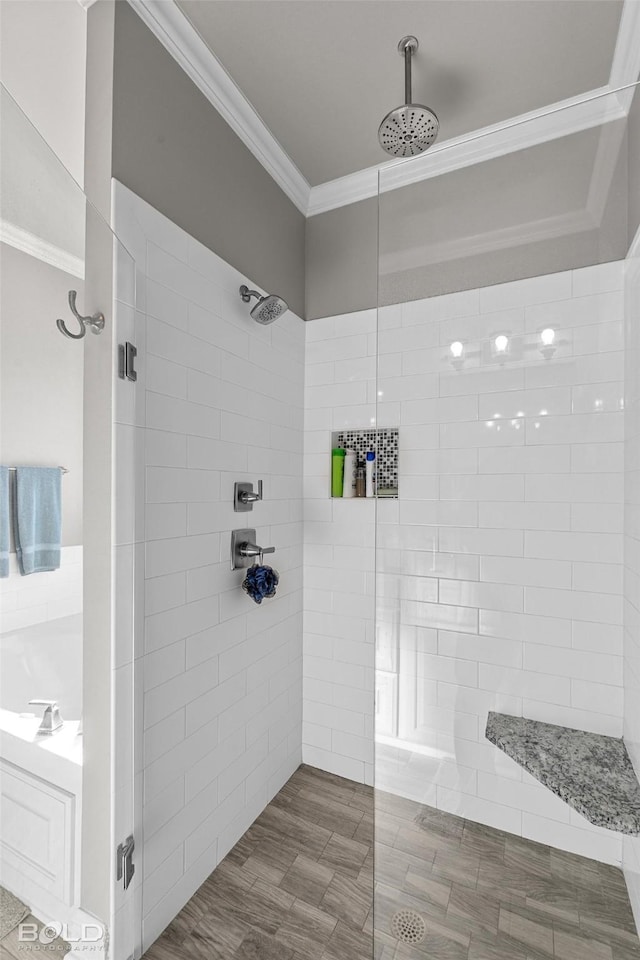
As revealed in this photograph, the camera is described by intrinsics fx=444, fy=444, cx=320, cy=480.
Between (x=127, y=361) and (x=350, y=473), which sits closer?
(x=127, y=361)

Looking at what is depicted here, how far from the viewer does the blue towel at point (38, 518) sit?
2.33ft

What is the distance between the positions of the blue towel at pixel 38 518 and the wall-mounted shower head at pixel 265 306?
1.05m

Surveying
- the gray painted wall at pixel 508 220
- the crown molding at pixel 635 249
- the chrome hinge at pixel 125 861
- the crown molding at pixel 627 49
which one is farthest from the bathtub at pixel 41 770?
the crown molding at pixel 627 49

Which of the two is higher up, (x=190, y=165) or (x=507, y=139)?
(x=190, y=165)

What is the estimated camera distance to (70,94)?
4.00 ft

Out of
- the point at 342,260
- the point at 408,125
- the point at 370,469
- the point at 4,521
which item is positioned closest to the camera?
the point at 4,521

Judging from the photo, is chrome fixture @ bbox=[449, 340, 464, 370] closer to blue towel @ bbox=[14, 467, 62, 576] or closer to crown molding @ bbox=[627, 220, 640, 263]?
crown molding @ bbox=[627, 220, 640, 263]

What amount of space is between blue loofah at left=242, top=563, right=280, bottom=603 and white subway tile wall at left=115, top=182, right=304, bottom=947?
0.06 metres

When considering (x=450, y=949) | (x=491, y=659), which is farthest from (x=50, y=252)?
(x=450, y=949)

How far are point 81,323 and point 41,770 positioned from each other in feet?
2.84

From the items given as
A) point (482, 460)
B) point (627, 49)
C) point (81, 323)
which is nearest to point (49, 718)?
point (81, 323)

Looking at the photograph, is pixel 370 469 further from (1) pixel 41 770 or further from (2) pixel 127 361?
(1) pixel 41 770

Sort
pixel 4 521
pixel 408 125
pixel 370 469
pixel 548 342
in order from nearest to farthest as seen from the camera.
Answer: pixel 4 521 < pixel 548 342 < pixel 408 125 < pixel 370 469

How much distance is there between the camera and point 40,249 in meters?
0.77
